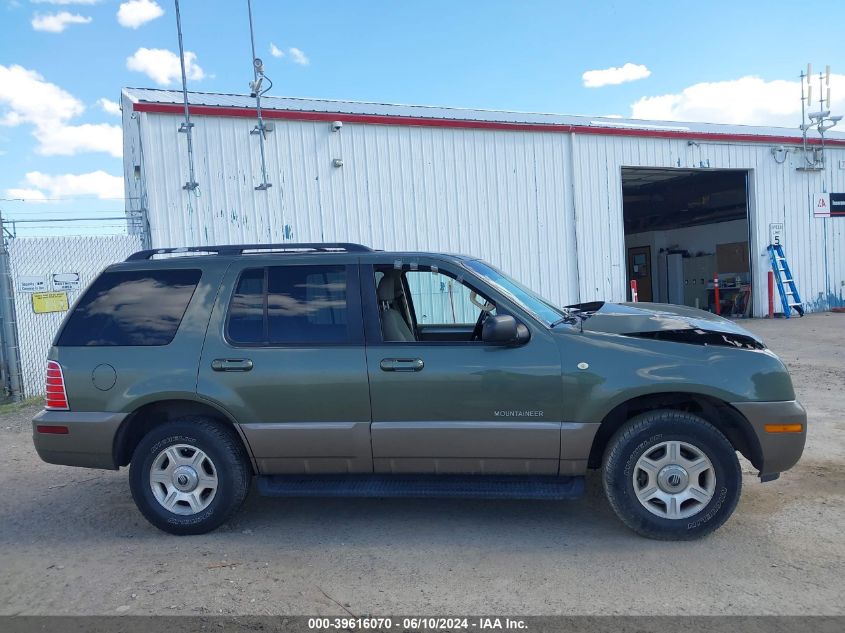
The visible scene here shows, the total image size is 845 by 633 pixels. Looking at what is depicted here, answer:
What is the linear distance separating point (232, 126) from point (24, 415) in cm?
587

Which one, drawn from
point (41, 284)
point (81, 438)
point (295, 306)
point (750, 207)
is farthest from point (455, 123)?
point (81, 438)

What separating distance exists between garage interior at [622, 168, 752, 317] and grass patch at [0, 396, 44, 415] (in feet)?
43.6

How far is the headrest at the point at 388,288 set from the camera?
468 centimetres

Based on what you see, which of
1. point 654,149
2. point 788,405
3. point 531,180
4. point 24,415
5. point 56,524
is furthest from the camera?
point 654,149

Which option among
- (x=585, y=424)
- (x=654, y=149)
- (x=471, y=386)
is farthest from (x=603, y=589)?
(x=654, y=149)

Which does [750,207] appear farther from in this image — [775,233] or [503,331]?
[503,331]

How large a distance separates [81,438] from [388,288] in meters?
2.39

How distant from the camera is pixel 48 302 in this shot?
9.86 metres

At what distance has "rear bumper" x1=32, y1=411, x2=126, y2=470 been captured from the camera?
4.52 m

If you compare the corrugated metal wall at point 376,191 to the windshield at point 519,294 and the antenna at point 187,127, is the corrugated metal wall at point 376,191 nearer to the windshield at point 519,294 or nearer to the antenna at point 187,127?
the antenna at point 187,127


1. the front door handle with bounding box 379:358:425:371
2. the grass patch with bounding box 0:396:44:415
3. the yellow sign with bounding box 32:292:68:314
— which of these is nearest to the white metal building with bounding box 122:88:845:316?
the yellow sign with bounding box 32:292:68:314

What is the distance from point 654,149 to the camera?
15.7 metres

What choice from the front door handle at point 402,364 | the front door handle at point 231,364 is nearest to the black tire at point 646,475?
the front door handle at point 402,364

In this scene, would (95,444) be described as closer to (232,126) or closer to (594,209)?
Result: (232,126)
